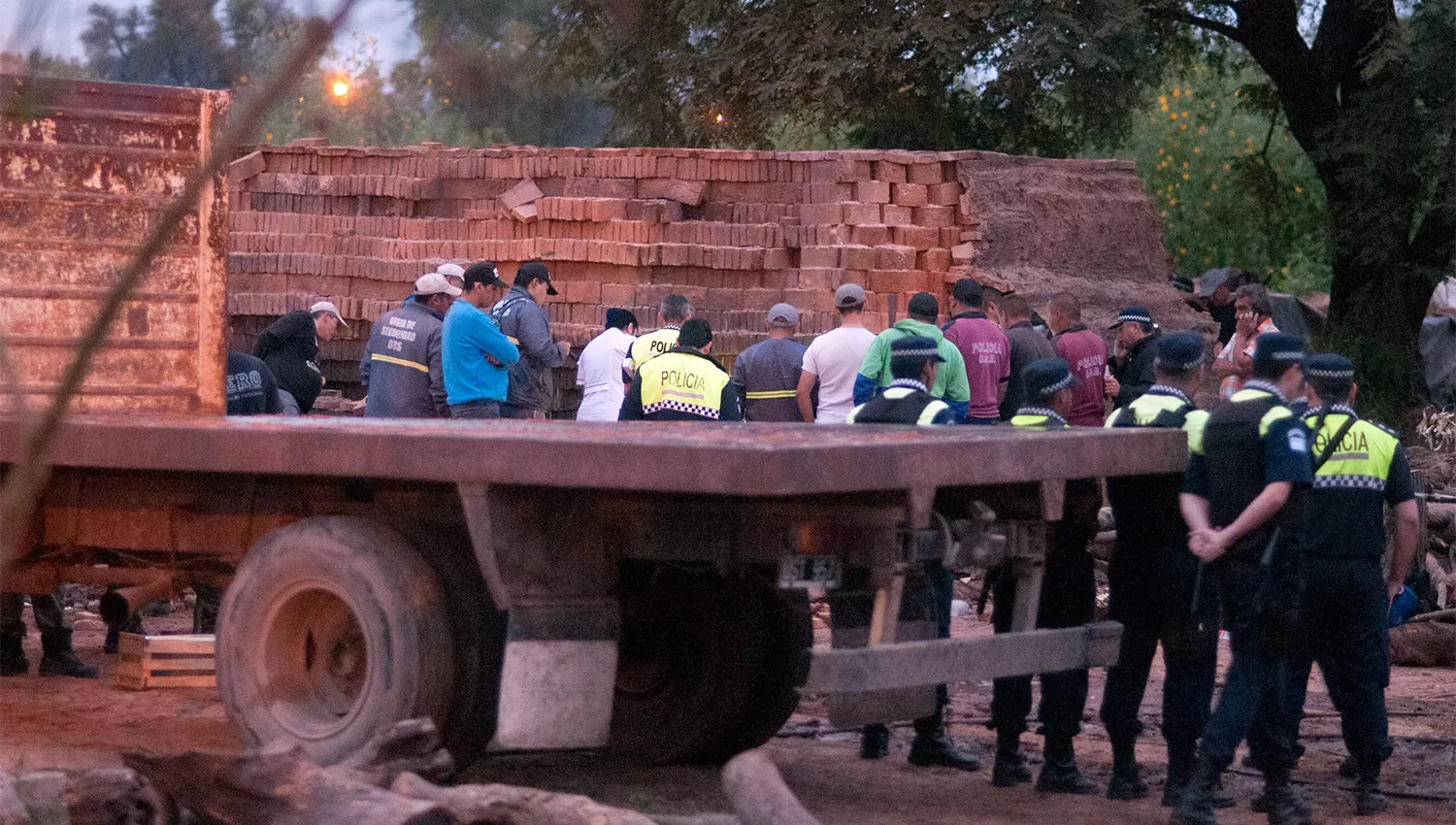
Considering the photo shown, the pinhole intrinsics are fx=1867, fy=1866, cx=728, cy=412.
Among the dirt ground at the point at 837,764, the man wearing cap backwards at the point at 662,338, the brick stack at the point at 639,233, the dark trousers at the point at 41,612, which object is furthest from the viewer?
the brick stack at the point at 639,233

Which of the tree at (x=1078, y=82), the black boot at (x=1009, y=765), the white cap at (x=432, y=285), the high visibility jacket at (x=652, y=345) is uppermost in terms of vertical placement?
the tree at (x=1078, y=82)

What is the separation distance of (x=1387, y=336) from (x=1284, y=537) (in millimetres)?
13661

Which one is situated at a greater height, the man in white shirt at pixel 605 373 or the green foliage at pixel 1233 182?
the green foliage at pixel 1233 182

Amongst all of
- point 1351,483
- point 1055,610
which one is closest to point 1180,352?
point 1351,483

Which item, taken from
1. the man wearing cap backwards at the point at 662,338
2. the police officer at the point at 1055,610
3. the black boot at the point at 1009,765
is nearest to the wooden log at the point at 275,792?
the police officer at the point at 1055,610

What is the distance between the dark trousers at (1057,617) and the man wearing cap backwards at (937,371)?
113 inches

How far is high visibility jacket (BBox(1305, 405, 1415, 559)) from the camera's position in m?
7.10

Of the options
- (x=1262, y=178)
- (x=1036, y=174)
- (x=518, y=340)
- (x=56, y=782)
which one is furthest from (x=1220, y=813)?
(x=1262, y=178)

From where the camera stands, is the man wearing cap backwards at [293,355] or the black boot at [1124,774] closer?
the black boot at [1124,774]

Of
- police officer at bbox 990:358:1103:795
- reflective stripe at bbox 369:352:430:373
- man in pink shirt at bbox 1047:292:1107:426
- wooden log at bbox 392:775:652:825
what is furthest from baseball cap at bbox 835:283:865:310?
wooden log at bbox 392:775:652:825

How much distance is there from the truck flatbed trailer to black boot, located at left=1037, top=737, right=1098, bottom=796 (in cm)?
80

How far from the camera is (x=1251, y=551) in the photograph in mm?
6453

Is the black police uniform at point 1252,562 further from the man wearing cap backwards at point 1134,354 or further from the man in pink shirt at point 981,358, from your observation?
the man in pink shirt at point 981,358

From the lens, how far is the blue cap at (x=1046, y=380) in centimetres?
741
